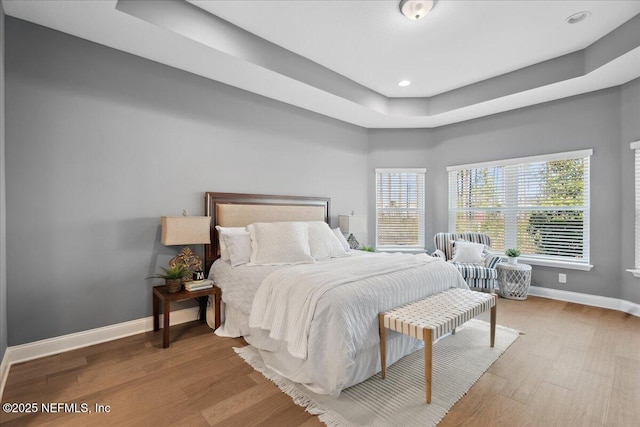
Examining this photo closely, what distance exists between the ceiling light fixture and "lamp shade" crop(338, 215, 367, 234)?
9.00 feet

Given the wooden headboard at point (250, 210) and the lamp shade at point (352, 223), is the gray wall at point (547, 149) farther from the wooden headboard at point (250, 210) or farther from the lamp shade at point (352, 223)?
the wooden headboard at point (250, 210)

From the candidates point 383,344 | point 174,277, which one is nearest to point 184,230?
point 174,277

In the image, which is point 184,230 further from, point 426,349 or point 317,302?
point 426,349

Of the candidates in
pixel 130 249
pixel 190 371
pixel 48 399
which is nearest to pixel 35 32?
pixel 130 249

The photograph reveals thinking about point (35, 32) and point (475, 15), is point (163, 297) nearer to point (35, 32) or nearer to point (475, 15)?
point (35, 32)

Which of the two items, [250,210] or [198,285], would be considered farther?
[250,210]

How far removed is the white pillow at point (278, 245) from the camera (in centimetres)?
314

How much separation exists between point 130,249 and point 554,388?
3.70 m

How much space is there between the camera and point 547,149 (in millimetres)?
4262

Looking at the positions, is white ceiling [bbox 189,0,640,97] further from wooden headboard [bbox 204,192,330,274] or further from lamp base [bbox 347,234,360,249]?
lamp base [bbox 347,234,360,249]

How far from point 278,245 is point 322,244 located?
615 mm

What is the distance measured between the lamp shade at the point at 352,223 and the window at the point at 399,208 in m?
0.82

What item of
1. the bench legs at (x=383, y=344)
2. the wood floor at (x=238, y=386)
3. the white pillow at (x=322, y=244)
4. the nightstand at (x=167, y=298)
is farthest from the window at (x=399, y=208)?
Result: the bench legs at (x=383, y=344)

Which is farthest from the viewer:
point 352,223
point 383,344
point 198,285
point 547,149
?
point 352,223
